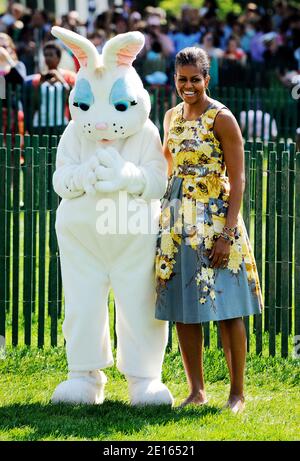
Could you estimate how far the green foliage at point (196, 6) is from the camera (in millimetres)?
37312

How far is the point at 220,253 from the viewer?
6699mm

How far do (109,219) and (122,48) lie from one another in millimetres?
1005

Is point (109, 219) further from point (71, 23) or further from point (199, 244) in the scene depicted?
point (71, 23)

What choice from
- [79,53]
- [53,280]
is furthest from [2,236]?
[79,53]

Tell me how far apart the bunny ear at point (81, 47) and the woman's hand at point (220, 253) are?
1.28 meters

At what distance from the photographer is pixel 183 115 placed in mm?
6883

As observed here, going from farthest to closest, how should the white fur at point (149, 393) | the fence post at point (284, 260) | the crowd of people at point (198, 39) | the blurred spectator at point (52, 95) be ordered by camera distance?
the crowd of people at point (198, 39) → the blurred spectator at point (52, 95) → the fence post at point (284, 260) → the white fur at point (149, 393)

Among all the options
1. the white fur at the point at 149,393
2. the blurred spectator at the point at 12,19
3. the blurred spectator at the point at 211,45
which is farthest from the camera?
the blurred spectator at the point at 12,19

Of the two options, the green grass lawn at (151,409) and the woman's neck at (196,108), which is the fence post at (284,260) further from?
the woman's neck at (196,108)

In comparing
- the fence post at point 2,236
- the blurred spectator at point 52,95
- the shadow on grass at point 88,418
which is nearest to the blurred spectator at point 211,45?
the blurred spectator at point 52,95

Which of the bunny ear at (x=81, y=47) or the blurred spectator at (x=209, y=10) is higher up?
the blurred spectator at (x=209, y=10)

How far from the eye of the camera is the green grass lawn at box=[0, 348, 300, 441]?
6484 millimetres

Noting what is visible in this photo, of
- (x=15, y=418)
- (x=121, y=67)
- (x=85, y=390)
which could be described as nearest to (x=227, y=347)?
(x=85, y=390)

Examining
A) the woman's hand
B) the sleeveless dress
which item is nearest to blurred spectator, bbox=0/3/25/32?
the sleeveless dress
